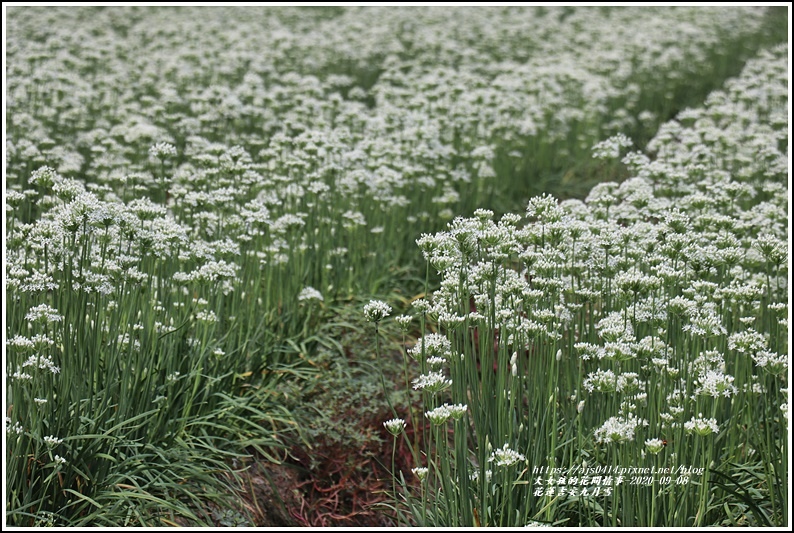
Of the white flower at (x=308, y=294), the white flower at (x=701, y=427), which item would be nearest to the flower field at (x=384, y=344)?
the white flower at (x=701, y=427)

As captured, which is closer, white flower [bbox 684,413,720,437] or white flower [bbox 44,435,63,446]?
white flower [bbox 684,413,720,437]

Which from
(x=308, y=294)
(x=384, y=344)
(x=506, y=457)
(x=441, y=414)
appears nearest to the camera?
(x=441, y=414)

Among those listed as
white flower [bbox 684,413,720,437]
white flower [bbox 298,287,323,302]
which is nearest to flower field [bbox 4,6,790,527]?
white flower [bbox 684,413,720,437]

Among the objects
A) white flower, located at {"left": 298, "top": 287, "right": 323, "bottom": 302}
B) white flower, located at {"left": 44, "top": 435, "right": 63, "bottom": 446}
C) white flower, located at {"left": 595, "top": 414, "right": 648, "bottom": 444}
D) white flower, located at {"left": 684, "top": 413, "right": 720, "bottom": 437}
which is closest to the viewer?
white flower, located at {"left": 595, "top": 414, "right": 648, "bottom": 444}

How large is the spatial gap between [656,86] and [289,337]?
10.7 meters

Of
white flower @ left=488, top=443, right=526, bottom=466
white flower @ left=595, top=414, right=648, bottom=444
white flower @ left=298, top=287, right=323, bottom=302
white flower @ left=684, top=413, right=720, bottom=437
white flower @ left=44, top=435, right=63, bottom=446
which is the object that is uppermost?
white flower @ left=595, top=414, right=648, bottom=444

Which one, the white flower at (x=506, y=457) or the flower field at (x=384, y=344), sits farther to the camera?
the flower field at (x=384, y=344)

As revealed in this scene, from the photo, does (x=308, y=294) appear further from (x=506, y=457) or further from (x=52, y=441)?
(x=506, y=457)

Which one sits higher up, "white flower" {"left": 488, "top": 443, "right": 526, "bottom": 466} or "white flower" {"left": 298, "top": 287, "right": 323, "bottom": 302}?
"white flower" {"left": 488, "top": 443, "right": 526, "bottom": 466}

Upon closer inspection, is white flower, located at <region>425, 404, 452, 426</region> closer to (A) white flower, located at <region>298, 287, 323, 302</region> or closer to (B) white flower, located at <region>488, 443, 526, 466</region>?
(B) white flower, located at <region>488, 443, 526, 466</region>

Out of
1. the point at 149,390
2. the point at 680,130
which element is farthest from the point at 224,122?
the point at 149,390

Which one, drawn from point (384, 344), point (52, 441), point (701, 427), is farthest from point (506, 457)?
point (384, 344)

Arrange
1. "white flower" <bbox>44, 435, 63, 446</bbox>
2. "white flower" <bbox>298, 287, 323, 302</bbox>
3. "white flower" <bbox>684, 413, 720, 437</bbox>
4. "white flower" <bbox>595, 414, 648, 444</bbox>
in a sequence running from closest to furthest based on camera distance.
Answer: "white flower" <bbox>595, 414, 648, 444</bbox> < "white flower" <bbox>684, 413, 720, 437</bbox> < "white flower" <bbox>44, 435, 63, 446</bbox> < "white flower" <bbox>298, 287, 323, 302</bbox>

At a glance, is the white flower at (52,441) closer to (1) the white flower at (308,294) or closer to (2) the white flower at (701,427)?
(1) the white flower at (308,294)
